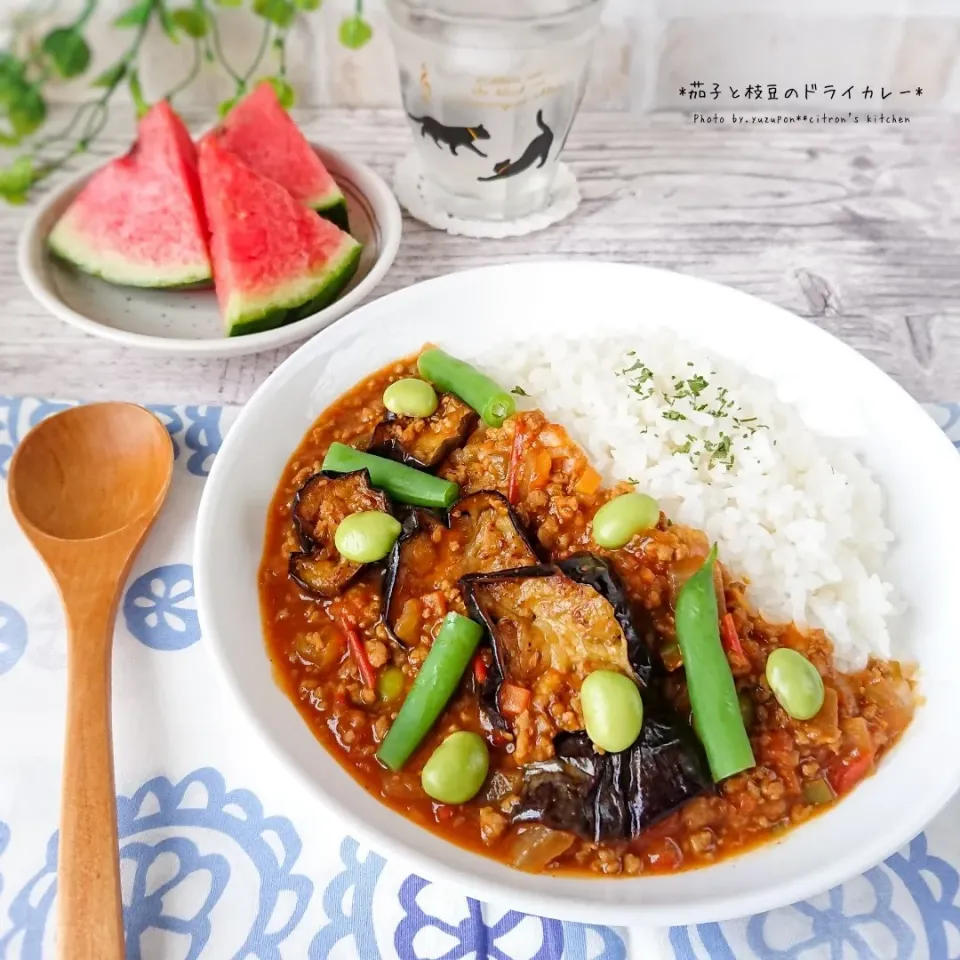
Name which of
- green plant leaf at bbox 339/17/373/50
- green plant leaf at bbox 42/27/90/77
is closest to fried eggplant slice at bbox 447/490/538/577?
green plant leaf at bbox 339/17/373/50

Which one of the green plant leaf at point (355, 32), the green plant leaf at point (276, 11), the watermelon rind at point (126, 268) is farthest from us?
the green plant leaf at point (355, 32)

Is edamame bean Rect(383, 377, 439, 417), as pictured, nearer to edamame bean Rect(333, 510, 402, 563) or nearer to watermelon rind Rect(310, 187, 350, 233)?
edamame bean Rect(333, 510, 402, 563)

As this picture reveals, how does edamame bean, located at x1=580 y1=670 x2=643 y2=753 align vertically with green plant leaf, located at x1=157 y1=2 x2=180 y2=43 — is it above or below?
below

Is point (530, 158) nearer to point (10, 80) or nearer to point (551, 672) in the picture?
point (551, 672)

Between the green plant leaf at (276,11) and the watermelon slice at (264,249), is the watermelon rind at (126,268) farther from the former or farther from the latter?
the green plant leaf at (276,11)

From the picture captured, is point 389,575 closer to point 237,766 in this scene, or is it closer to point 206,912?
point 237,766

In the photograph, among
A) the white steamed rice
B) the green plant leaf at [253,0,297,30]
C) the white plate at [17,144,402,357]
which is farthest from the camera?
the green plant leaf at [253,0,297,30]

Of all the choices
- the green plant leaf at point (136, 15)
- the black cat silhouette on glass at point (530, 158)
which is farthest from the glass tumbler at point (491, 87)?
the green plant leaf at point (136, 15)
